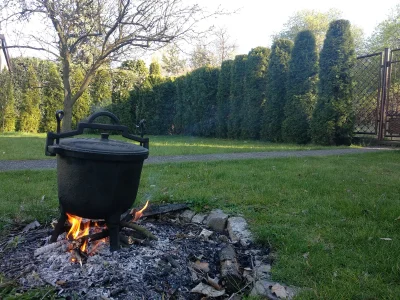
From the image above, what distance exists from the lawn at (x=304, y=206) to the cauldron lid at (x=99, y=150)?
1054 millimetres

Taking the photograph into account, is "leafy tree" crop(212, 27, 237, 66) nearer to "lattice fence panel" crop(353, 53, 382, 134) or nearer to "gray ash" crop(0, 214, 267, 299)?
"lattice fence panel" crop(353, 53, 382, 134)

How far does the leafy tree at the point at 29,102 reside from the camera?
14453mm

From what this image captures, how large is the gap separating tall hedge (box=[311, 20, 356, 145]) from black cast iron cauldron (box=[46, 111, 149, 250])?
8631 millimetres

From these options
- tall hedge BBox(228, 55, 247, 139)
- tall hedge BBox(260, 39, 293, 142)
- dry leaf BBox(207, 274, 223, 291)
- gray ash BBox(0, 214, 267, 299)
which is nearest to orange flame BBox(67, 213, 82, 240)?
gray ash BBox(0, 214, 267, 299)

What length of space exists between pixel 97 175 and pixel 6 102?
14099 mm

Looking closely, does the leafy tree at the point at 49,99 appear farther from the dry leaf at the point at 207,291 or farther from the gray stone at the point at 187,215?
the dry leaf at the point at 207,291

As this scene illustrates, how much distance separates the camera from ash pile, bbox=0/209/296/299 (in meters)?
1.72

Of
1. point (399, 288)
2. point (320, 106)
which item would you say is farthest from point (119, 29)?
point (399, 288)

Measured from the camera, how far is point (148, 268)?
1.89 meters

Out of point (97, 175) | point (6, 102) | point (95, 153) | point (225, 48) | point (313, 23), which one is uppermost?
point (313, 23)

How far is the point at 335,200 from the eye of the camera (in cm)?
322

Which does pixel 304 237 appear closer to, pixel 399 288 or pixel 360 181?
pixel 399 288

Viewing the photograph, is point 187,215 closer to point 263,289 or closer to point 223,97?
point 263,289

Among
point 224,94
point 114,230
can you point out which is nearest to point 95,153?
point 114,230
